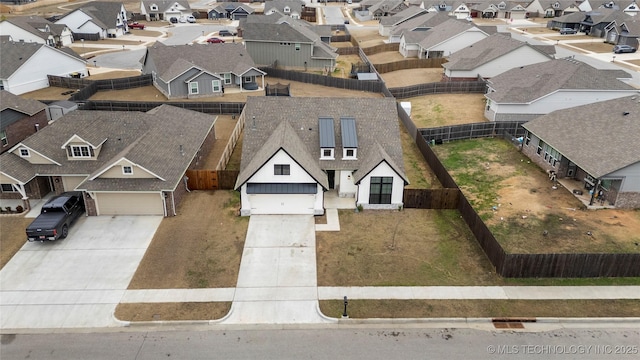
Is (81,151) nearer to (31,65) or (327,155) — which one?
(327,155)

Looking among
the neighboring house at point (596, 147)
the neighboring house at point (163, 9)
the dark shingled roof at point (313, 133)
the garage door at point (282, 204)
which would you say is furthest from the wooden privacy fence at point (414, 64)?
the neighboring house at point (163, 9)

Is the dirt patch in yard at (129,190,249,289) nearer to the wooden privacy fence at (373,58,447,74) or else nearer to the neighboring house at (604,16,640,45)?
the wooden privacy fence at (373,58,447,74)

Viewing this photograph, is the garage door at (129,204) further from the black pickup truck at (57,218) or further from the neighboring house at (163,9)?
the neighboring house at (163,9)

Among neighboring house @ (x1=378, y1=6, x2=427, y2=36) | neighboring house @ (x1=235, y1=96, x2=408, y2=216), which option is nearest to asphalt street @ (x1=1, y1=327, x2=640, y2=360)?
neighboring house @ (x1=235, y1=96, x2=408, y2=216)

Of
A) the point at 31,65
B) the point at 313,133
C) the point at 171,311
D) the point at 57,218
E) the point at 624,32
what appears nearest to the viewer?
the point at 171,311

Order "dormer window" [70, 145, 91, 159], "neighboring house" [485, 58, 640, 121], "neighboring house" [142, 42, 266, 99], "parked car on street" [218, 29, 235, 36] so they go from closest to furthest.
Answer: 1. "dormer window" [70, 145, 91, 159]
2. "neighboring house" [485, 58, 640, 121]
3. "neighboring house" [142, 42, 266, 99]
4. "parked car on street" [218, 29, 235, 36]

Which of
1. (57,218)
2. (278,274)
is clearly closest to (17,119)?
(57,218)
